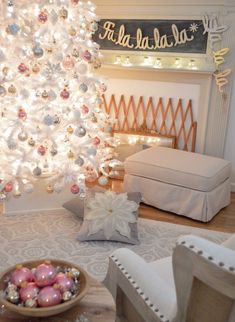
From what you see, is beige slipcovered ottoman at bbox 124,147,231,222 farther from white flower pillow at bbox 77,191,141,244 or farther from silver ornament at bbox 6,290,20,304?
silver ornament at bbox 6,290,20,304

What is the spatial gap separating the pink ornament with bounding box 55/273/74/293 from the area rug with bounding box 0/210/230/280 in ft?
2.93

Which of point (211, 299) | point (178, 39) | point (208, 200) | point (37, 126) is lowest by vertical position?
point (208, 200)

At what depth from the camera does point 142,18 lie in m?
3.72

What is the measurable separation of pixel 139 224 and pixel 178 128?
52.6 inches

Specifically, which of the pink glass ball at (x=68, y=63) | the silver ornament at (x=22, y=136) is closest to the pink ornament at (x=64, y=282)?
the silver ornament at (x=22, y=136)

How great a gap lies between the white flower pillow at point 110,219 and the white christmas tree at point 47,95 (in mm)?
264

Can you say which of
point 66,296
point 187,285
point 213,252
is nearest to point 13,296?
point 66,296

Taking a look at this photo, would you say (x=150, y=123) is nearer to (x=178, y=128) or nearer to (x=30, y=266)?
(x=178, y=128)

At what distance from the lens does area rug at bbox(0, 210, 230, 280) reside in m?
2.45

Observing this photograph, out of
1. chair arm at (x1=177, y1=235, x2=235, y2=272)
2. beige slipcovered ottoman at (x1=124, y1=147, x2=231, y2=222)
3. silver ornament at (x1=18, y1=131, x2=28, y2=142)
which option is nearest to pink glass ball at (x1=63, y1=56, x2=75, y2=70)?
silver ornament at (x1=18, y1=131, x2=28, y2=142)

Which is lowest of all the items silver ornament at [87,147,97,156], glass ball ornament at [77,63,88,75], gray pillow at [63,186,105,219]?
gray pillow at [63,186,105,219]

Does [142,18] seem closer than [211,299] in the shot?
No

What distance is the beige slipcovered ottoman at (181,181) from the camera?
300 centimetres

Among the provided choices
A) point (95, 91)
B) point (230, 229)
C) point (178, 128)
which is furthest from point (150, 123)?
point (230, 229)
